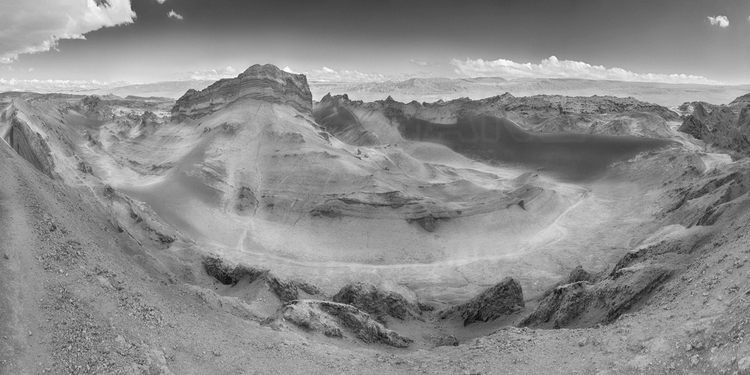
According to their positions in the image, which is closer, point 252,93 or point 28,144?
point 28,144

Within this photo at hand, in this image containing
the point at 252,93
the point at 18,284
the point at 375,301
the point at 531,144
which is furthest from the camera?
the point at 531,144

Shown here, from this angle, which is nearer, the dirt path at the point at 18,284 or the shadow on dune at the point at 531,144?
the dirt path at the point at 18,284

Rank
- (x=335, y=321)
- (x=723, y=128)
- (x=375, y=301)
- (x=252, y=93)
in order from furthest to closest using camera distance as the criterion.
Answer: (x=252, y=93), (x=723, y=128), (x=375, y=301), (x=335, y=321)

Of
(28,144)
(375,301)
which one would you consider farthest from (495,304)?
(28,144)

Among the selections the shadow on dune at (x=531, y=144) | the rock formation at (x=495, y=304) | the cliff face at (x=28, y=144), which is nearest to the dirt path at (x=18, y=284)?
the cliff face at (x=28, y=144)

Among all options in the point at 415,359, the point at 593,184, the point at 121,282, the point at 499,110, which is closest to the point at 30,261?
the point at 121,282

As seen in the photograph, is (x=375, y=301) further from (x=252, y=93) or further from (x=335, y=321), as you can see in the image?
(x=252, y=93)

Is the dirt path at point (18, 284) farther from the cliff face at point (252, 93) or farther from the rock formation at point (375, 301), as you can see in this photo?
the cliff face at point (252, 93)
